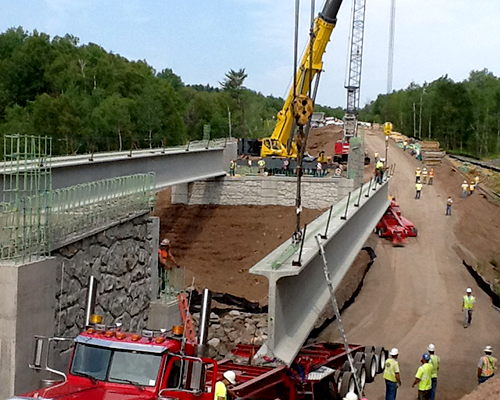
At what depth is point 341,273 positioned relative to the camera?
66.6 ft

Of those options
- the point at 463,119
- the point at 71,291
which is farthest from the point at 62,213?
the point at 463,119

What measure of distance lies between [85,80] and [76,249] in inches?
2422

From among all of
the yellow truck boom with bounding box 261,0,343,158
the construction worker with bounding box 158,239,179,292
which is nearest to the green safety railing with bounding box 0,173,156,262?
the construction worker with bounding box 158,239,179,292

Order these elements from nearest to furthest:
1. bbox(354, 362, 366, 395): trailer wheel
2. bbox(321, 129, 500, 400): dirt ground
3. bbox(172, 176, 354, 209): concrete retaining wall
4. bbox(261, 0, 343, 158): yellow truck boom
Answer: bbox(354, 362, 366, 395): trailer wheel
bbox(321, 129, 500, 400): dirt ground
bbox(261, 0, 343, 158): yellow truck boom
bbox(172, 176, 354, 209): concrete retaining wall

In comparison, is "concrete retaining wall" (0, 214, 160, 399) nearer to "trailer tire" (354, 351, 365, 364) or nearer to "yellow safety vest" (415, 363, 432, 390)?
"trailer tire" (354, 351, 365, 364)

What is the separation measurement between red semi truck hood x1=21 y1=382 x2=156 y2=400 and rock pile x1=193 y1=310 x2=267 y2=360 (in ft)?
32.8

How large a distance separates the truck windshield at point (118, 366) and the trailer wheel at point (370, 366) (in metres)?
9.57

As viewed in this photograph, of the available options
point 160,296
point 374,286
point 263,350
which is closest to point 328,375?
point 263,350

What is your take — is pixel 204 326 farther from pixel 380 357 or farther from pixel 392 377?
pixel 380 357

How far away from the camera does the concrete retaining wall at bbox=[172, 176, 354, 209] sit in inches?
1545

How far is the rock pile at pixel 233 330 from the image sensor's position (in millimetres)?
18875

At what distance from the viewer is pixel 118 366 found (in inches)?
339

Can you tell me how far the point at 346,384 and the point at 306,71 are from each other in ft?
85.9

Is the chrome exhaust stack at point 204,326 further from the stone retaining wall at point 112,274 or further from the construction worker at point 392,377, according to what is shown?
the construction worker at point 392,377
